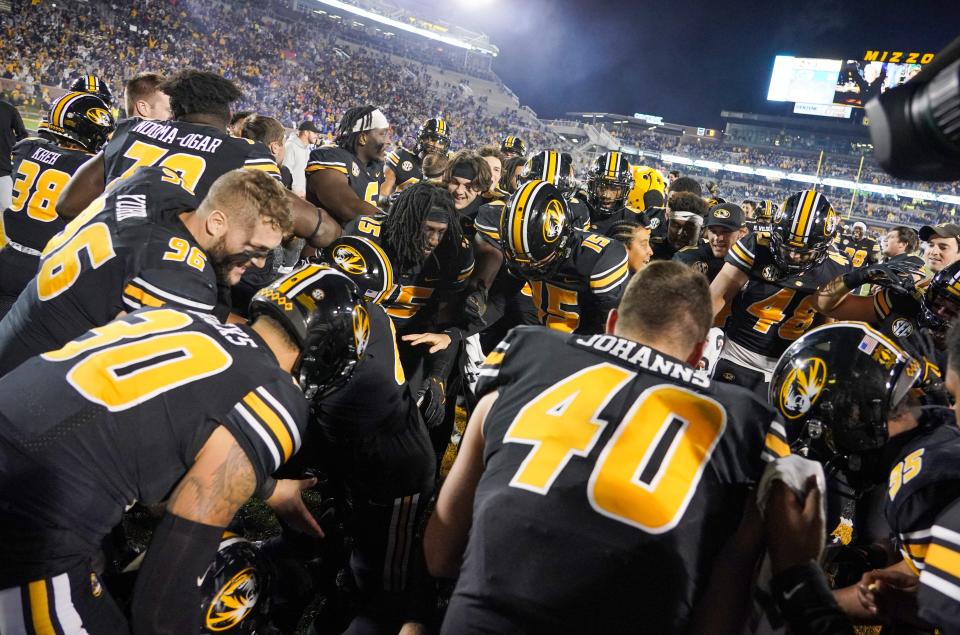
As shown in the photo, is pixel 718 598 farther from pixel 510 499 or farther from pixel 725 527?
pixel 510 499

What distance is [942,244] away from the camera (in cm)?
621

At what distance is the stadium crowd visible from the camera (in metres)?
1.59

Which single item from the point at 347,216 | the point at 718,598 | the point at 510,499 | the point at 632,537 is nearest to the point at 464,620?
the point at 510,499

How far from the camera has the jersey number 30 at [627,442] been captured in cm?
154

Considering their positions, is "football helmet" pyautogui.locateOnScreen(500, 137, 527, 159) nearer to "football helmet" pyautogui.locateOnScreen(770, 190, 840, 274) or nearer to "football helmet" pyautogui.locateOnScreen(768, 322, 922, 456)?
"football helmet" pyautogui.locateOnScreen(770, 190, 840, 274)

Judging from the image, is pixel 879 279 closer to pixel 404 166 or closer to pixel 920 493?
pixel 920 493

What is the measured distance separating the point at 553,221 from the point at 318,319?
80.8 inches

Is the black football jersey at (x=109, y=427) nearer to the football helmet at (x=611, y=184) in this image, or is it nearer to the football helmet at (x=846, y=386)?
the football helmet at (x=846, y=386)

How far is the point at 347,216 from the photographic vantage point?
204 inches

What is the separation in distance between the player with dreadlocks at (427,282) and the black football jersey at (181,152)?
863 mm

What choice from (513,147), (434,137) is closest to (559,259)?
(434,137)

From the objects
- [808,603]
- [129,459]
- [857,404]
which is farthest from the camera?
[857,404]

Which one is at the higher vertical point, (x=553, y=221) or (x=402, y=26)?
(x=402, y=26)

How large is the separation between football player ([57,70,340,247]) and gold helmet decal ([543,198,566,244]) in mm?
1491
